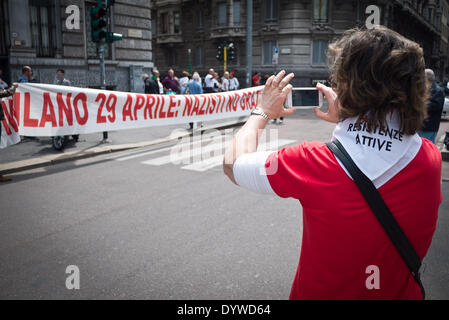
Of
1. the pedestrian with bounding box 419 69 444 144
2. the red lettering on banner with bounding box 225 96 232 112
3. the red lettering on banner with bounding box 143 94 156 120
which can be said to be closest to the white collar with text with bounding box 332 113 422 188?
the pedestrian with bounding box 419 69 444 144

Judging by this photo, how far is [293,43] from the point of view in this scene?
33.2 meters

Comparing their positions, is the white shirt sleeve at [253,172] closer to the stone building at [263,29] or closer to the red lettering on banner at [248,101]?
the red lettering on banner at [248,101]

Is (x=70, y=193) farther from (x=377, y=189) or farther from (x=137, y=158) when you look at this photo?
(x=377, y=189)

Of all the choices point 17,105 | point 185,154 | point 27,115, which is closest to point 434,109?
point 185,154

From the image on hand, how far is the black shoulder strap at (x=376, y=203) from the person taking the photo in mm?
1184

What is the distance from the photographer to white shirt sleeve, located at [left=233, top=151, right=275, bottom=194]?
132 cm

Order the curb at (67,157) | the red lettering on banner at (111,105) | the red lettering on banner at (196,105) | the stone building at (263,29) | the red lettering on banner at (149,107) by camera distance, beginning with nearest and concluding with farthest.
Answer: the curb at (67,157) → the red lettering on banner at (111,105) → the red lettering on banner at (149,107) → the red lettering on banner at (196,105) → the stone building at (263,29)

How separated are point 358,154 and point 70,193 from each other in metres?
5.79

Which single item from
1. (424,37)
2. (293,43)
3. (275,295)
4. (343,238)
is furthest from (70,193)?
(424,37)

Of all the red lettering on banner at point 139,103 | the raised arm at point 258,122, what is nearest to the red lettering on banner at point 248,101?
the red lettering on banner at point 139,103

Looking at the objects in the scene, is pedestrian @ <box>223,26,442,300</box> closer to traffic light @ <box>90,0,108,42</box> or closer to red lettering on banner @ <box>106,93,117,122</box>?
red lettering on banner @ <box>106,93,117,122</box>

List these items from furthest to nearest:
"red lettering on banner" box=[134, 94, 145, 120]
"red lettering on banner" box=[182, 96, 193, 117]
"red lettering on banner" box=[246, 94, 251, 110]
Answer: "red lettering on banner" box=[246, 94, 251, 110], "red lettering on banner" box=[182, 96, 193, 117], "red lettering on banner" box=[134, 94, 145, 120]

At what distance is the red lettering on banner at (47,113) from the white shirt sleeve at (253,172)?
7.84m

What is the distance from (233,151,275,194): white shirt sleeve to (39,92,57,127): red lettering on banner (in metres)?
7.84
